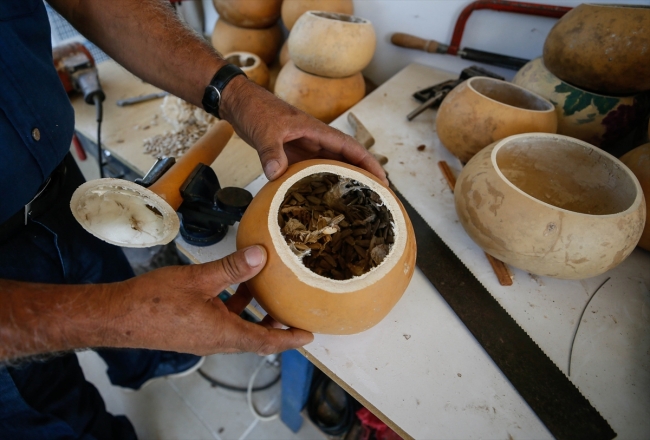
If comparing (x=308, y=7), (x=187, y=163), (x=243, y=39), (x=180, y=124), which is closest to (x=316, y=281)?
(x=187, y=163)

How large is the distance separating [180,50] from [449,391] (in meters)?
0.98

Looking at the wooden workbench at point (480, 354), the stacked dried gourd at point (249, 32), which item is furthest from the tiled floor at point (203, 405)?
the stacked dried gourd at point (249, 32)

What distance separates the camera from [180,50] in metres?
0.90

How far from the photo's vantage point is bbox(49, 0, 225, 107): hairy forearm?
2.93ft

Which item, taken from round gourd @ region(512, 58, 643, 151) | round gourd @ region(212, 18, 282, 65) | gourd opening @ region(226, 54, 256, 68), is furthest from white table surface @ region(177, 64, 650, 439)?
round gourd @ region(212, 18, 282, 65)

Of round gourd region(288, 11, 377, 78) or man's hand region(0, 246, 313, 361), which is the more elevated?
round gourd region(288, 11, 377, 78)

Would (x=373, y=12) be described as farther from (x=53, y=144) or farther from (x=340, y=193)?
(x=53, y=144)

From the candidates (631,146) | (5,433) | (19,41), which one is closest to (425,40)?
(631,146)

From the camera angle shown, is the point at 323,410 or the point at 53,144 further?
the point at 323,410

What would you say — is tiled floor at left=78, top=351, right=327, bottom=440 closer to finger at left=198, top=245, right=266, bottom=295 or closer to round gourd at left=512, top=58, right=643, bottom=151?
finger at left=198, top=245, right=266, bottom=295

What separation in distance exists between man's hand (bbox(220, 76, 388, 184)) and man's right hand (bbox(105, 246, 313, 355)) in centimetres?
25

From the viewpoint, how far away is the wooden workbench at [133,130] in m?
1.14

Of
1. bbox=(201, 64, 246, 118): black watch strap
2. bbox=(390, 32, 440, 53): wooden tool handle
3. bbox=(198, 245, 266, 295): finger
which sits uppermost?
bbox=(390, 32, 440, 53): wooden tool handle

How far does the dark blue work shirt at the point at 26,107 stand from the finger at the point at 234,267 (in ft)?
1.48
